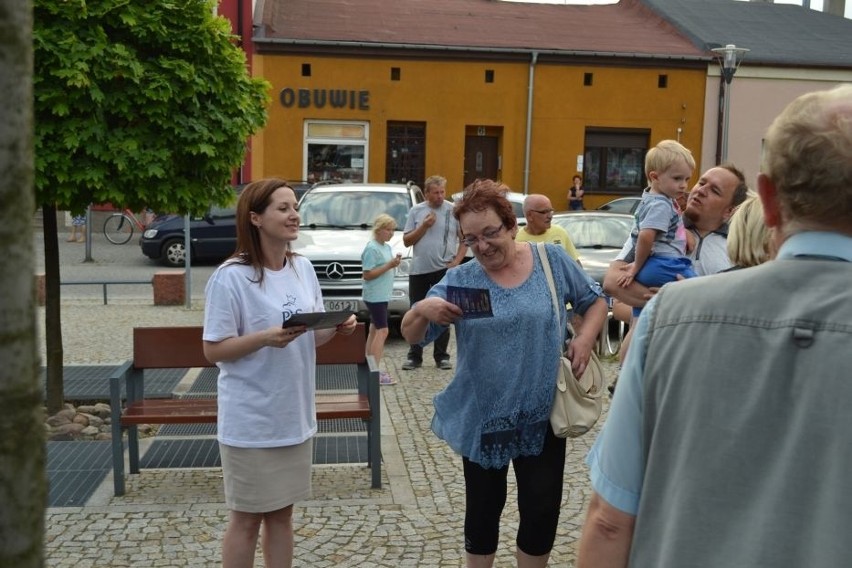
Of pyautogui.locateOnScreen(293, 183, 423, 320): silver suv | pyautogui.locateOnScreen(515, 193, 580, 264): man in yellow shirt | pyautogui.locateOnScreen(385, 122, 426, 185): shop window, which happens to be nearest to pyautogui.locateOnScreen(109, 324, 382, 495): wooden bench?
pyautogui.locateOnScreen(515, 193, 580, 264): man in yellow shirt

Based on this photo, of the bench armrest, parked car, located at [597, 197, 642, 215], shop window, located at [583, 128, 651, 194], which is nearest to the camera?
the bench armrest

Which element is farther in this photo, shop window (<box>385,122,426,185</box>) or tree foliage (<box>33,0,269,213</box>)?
shop window (<box>385,122,426,185</box>)

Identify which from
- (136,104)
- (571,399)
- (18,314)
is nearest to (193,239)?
(136,104)

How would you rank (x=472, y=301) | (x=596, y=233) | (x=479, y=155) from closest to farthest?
1. (x=472, y=301)
2. (x=596, y=233)
3. (x=479, y=155)

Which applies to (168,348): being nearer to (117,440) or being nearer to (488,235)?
(117,440)

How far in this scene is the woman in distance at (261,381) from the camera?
151 inches

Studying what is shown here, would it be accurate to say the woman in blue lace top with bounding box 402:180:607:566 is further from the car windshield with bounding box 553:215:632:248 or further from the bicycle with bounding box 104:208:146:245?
the bicycle with bounding box 104:208:146:245

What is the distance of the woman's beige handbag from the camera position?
12.0ft

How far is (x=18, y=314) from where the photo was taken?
156cm

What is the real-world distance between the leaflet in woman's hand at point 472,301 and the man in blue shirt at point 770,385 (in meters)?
1.87

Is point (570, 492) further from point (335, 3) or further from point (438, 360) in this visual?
point (335, 3)

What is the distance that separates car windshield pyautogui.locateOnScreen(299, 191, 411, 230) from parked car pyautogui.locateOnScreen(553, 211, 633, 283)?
2214 mm

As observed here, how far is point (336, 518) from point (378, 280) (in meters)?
3.97

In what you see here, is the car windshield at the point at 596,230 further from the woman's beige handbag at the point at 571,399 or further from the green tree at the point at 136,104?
the woman's beige handbag at the point at 571,399
